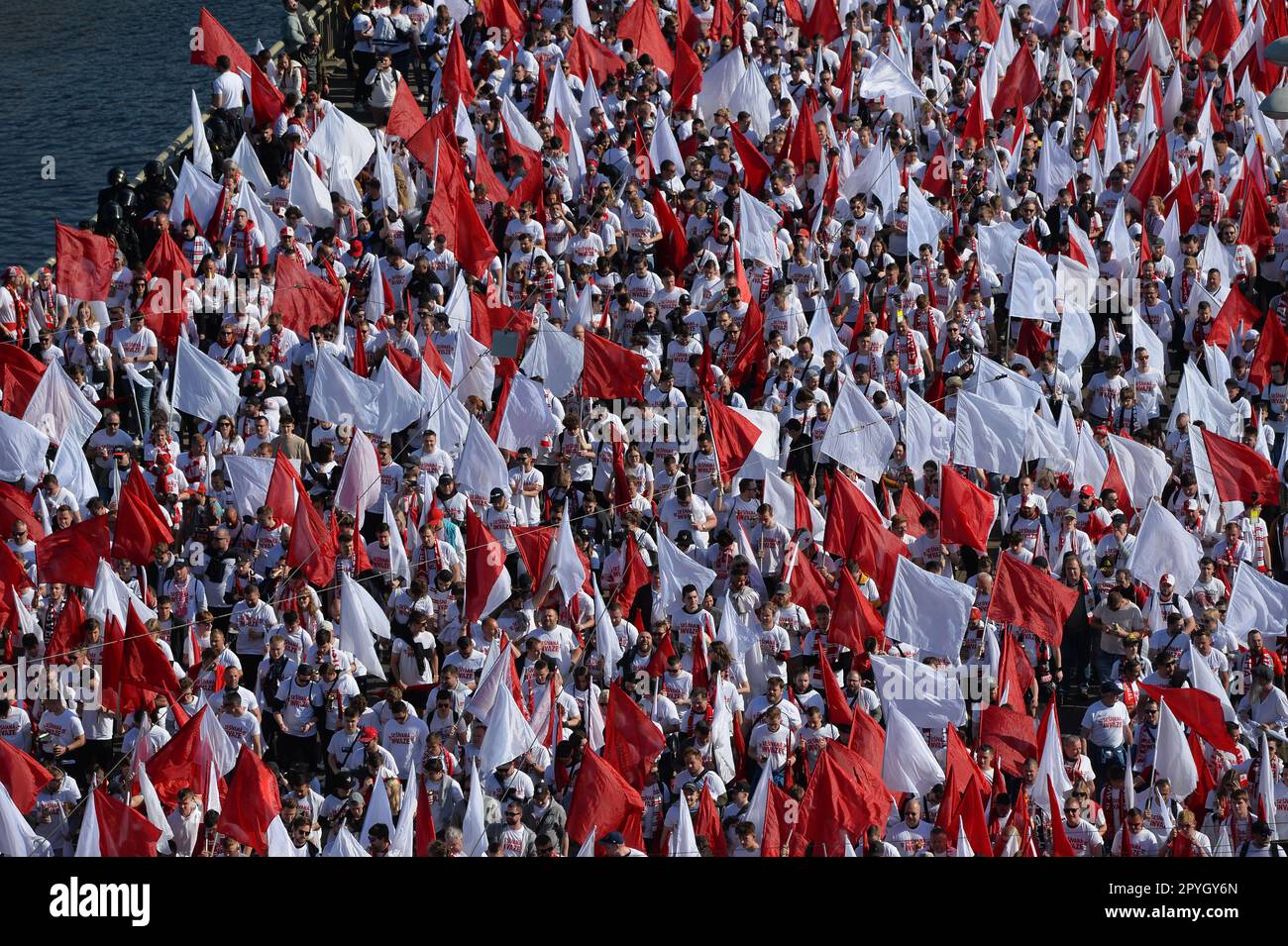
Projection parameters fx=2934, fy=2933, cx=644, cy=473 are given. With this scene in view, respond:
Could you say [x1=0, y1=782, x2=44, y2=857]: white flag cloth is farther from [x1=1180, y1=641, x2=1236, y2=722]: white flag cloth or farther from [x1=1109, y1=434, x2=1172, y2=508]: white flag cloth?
[x1=1109, y1=434, x2=1172, y2=508]: white flag cloth

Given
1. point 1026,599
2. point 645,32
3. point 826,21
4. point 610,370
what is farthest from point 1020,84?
point 1026,599

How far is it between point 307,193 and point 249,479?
18.7ft

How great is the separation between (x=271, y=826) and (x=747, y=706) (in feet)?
13.9

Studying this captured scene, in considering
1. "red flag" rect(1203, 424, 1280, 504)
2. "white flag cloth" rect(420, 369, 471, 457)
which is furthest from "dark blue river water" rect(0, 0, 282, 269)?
"red flag" rect(1203, 424, 1280, 504)

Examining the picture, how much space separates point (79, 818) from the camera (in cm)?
2127

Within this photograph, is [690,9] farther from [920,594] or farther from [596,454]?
[920,594]

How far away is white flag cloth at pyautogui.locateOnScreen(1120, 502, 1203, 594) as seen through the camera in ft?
79.4

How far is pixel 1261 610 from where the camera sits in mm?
23906

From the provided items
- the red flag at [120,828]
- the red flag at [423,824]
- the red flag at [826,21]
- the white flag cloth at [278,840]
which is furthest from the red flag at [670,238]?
the red flag at [120,828]

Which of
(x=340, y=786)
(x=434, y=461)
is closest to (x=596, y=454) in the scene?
(x=434, y=461)

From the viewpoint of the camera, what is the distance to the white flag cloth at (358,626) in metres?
23.4

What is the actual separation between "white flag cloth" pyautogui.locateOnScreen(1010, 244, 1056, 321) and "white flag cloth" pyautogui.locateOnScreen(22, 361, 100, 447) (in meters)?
8.85

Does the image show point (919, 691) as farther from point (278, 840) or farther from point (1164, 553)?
point (278, 840)

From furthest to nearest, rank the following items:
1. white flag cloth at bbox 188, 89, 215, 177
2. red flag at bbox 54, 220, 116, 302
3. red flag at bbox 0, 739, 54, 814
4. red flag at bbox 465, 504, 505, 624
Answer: white flag cloth at bbox 188, 89, 215, 177
red flag at bbox 54, 220, 116, 302
red flag at bbox 465, 504, 505, 624
red flag at bbox 0, 739, 54, 814
